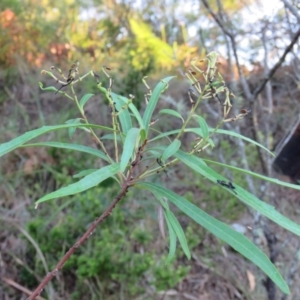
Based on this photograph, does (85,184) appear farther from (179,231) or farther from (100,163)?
(100,163)

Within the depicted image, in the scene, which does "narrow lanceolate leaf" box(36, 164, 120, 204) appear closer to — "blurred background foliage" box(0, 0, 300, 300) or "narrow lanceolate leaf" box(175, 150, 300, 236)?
"narrow lanceolate leaf" box(175, 150, 300, 236)

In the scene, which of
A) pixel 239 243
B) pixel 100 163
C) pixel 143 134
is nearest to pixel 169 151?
pixel 143 134

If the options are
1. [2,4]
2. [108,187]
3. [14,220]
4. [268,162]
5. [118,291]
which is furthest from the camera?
[2,4]

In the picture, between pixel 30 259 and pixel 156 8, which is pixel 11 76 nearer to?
pixel 156 8

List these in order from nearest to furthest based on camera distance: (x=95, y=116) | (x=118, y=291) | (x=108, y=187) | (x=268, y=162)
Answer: (x=268, y=162) < (x=118, y=291) < (x=108, y=187) < (x=95, y=116)

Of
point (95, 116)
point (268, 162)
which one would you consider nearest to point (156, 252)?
point (268, 162)

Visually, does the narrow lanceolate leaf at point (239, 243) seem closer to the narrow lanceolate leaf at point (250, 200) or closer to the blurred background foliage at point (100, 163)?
the narrow lanceolate leaf at point (250, 200)
